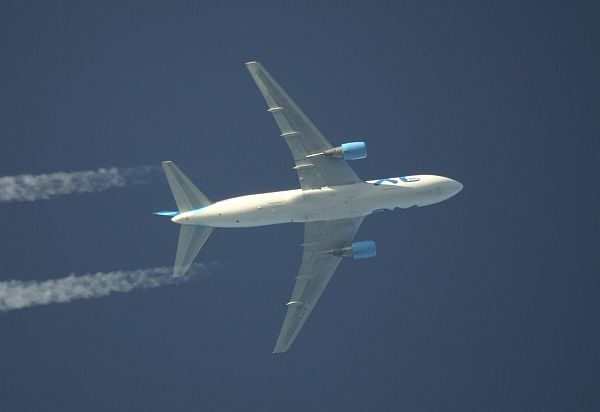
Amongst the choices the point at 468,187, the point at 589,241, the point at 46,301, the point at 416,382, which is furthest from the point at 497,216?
the point at 46,301

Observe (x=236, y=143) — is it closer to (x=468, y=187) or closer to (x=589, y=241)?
(x=468, y=187)

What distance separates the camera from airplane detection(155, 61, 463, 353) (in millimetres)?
53594

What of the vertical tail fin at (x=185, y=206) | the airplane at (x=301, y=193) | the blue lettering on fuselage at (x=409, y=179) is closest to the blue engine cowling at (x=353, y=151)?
the airplane at (x=301, y=193)

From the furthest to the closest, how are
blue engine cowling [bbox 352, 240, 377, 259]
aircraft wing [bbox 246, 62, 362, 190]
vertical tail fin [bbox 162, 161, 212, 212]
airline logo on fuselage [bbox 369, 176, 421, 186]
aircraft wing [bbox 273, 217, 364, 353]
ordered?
aircraft wing [bbox 273, 217, 364, 353] → blue engine cowling [bbox 352, 240, 377, 259] → airline logo on fuselage [bbox 369, 176, 421, 186] → vertical tail fin [bbox 162, 161, 212, 212] → aircraft wing [bbox 246, 62, 362, 190]

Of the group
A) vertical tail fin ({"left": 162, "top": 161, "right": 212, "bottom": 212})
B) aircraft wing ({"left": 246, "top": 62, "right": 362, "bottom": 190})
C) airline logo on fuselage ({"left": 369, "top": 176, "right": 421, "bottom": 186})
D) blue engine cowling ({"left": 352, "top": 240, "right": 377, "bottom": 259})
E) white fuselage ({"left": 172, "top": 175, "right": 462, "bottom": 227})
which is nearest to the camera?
white fuselage ({"left": 172, "top": 175, "right": 462, "bottom": 227})

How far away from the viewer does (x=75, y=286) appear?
6053 centimetres

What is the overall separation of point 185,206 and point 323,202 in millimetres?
9581

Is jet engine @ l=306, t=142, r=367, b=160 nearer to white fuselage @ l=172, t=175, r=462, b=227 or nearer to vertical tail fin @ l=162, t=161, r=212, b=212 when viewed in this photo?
white fuselage @ l=172, t=175, r=462, b=227

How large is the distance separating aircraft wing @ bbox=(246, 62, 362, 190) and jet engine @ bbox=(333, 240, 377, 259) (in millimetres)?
4842

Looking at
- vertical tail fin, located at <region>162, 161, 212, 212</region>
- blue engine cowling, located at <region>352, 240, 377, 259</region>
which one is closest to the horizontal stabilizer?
vertical tail fin, located at <region>162, 161, 212, 212</region>

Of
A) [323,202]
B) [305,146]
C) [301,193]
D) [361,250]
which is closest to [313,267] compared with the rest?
[361,250]

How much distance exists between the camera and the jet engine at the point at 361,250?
2239 inches

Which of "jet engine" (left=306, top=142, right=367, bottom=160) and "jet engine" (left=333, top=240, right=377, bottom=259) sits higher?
"jet engine" (left=306, top=142, right=367, bottom=160)

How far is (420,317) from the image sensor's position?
72.0 meters
